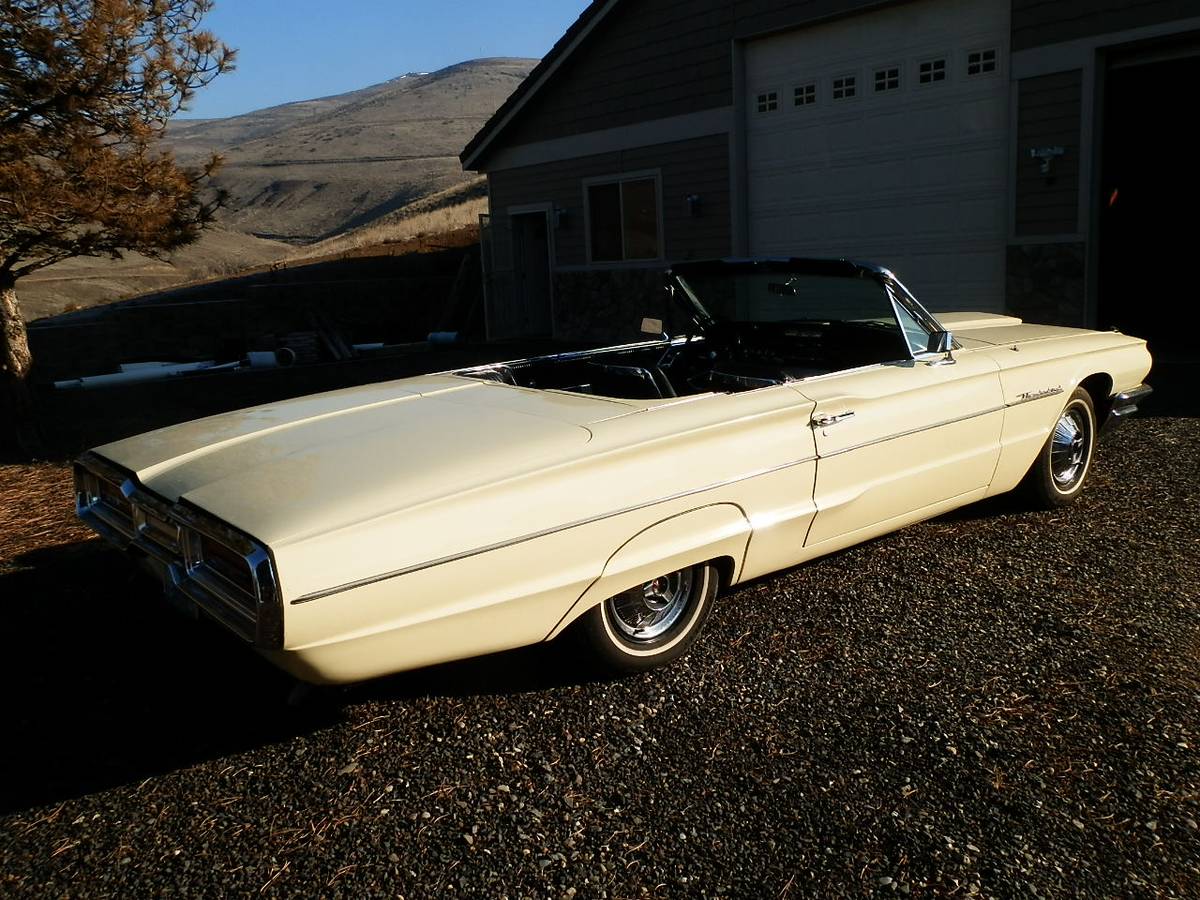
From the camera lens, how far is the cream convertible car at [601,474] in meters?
2.77

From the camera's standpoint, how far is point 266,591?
2594 millimetres

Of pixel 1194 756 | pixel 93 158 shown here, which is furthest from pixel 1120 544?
pixel 93 158

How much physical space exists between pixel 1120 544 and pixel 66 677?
4.52 m

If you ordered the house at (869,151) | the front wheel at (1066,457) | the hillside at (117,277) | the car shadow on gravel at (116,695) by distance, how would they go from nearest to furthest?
1. the car shadow on gravel at (116,695)
2. the front wheel at (1066,457)
3. the house at (869,151)
4. the hillside at (117,277)

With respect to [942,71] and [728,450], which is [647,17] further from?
[728,450]

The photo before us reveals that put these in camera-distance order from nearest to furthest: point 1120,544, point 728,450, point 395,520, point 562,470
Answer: point 395,520 → point 562,470 → point 728,450 → point 1120,544

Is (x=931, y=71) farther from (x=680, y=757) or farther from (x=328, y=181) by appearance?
(x=328, y=181)

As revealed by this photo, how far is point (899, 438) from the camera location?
4.08 meters

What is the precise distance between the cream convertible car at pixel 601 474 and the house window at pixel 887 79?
636cm

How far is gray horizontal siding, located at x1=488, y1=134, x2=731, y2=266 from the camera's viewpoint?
1261 centimetres

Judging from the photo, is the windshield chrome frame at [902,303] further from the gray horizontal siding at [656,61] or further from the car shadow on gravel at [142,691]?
the gray horizontal siding at [656,61]

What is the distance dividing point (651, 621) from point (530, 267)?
44.6 ft

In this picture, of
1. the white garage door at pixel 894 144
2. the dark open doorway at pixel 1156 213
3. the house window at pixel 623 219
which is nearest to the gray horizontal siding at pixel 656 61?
the white garage door at pixel 894 144

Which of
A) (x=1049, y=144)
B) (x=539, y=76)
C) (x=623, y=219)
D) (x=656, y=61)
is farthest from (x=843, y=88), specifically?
(x=539, y=76)
